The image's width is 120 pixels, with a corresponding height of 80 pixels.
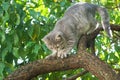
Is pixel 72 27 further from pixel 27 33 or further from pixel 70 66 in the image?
pixel 70 66

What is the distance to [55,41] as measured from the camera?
3.75 m

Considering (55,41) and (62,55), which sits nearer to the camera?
(62,55)

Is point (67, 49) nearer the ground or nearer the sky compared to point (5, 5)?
nearer the ground

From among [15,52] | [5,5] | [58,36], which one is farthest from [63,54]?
[5,5]

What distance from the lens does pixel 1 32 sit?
348cm

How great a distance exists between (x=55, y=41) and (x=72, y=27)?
0.80ft

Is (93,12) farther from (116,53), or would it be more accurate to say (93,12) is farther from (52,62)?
(52,62)

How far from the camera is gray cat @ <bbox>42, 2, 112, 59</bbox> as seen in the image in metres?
3.71

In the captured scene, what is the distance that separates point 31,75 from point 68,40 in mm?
639

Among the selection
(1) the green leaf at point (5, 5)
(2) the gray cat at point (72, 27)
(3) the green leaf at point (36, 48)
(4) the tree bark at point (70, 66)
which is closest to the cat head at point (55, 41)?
(2) the gray cat at point (72, 27)

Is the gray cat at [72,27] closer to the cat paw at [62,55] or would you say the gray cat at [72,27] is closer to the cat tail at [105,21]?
the cat tail at [105,21]

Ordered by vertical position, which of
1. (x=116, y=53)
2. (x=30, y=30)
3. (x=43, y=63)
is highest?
(x=30, y=30)

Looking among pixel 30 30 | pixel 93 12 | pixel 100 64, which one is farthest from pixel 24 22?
pixel 100 64

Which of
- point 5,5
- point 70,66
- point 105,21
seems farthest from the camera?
point 105,21
